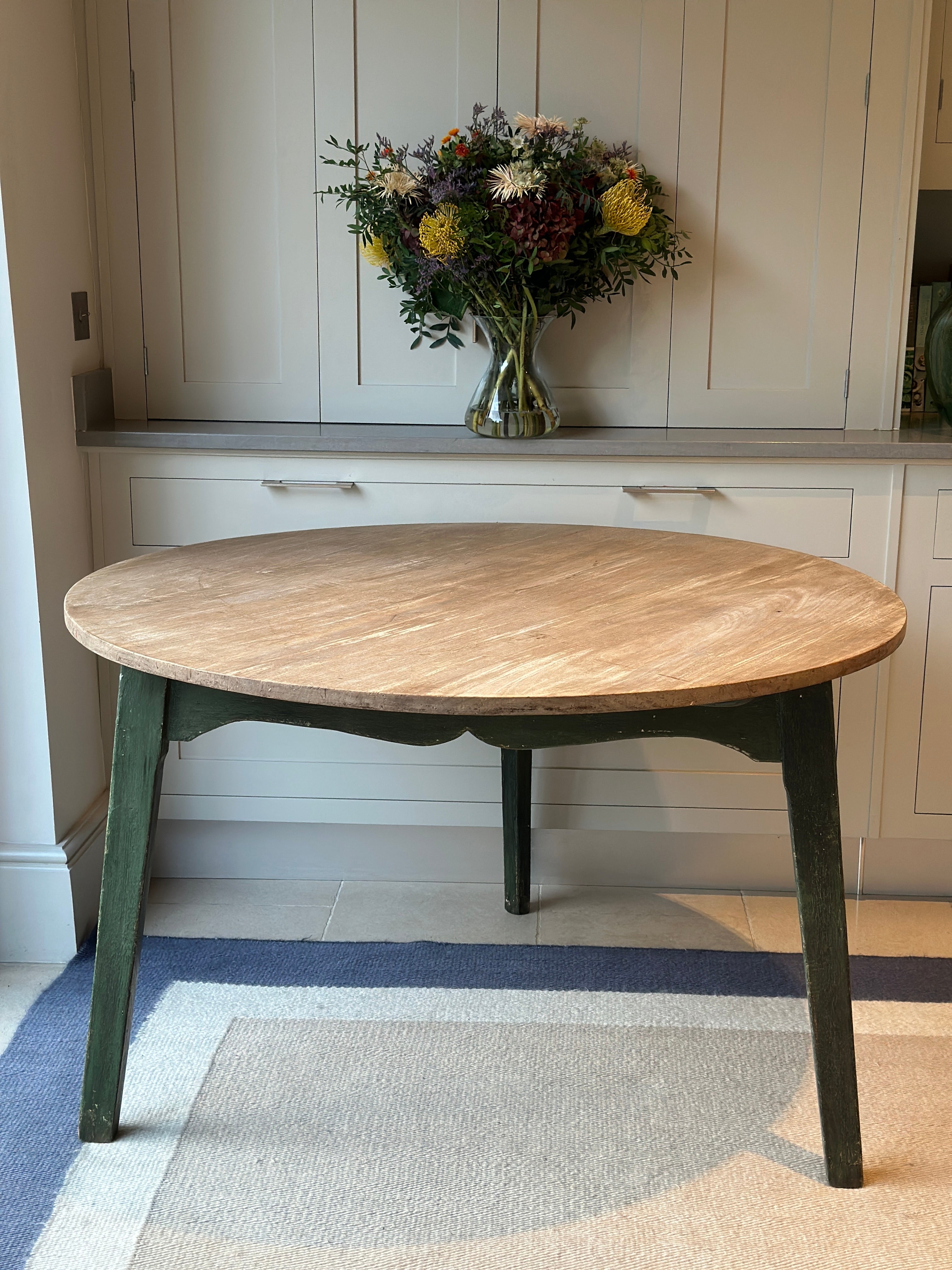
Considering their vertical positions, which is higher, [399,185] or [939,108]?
[939,108]

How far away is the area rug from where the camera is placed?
1514mm

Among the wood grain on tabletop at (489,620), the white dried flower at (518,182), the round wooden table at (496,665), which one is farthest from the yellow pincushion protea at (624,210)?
the round wooden table at (496,665)

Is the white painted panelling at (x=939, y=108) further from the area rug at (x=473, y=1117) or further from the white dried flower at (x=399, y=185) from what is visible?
the area rug at (x=473, y=1117)

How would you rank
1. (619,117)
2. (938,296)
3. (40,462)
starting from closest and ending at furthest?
(40,462), (619,117), (938,296)

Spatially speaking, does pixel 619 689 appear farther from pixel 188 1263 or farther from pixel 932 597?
pixel 932 597

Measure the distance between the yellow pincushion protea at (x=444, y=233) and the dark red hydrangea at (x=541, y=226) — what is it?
10 centimetres

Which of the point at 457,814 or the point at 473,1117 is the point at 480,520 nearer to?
the point at 457,814

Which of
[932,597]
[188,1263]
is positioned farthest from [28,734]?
[932,597]

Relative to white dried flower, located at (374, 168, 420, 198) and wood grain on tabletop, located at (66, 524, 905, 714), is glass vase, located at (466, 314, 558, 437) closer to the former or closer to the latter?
white dried flower, located at (374, 168, 420, 198)

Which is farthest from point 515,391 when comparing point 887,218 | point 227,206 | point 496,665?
point 496,665

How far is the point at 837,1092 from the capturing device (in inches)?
61.9

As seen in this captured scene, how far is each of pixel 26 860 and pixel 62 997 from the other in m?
0.29

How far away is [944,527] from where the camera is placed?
7.59 feet

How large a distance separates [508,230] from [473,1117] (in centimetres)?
156
